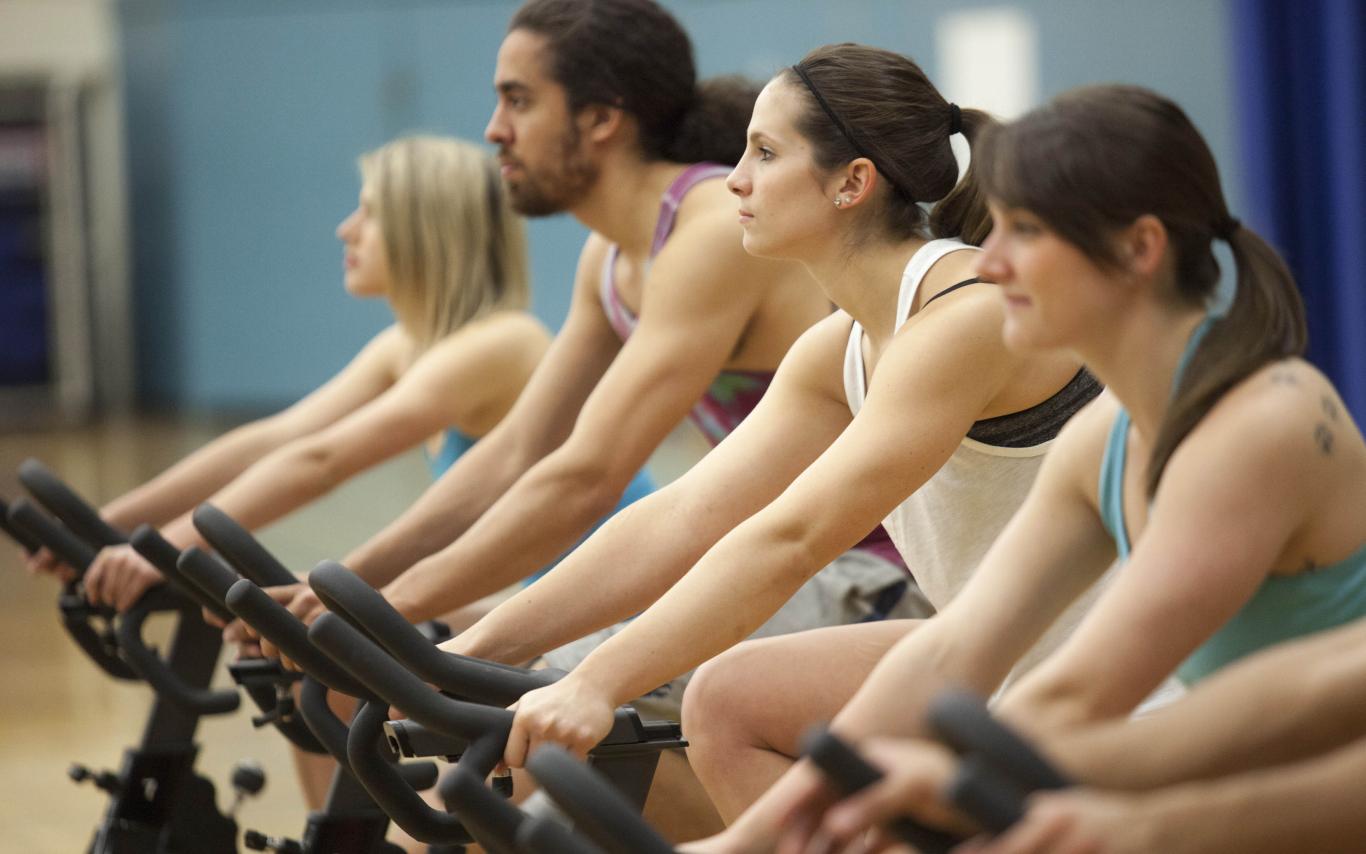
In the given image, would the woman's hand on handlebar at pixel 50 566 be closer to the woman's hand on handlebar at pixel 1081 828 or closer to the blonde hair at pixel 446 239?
the blonde hair at pixel 446 239

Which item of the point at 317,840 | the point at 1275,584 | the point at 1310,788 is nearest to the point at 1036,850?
the point at 1310,788

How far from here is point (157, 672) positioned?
8.27 feet

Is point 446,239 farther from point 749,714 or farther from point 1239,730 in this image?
point 1239,730

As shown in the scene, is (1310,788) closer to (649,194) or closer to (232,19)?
(649,194)

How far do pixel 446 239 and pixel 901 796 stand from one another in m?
2.48

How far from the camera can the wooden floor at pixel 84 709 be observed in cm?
377

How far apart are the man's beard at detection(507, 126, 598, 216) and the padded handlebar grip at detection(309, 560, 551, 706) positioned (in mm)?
1218

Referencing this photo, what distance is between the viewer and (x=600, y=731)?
5.34ft

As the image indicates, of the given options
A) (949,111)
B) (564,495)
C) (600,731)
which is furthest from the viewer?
(564,495)

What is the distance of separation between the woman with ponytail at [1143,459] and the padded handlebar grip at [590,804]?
0.33 feet

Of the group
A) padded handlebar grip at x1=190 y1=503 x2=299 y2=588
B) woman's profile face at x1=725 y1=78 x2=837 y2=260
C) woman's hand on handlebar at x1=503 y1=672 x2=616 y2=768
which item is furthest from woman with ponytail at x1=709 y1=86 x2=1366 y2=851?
padded handlebar grip at x1=190 y1=503 x2=299 y2=588

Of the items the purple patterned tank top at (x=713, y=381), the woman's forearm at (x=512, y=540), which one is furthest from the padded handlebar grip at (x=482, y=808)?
the purple patterned tank top at (x=713, y=381)

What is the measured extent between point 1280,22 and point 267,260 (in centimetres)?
786

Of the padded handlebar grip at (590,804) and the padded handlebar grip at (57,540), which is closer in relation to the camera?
the padded handlebar grip at (590,804)
